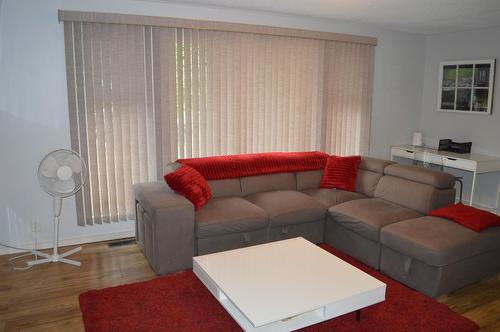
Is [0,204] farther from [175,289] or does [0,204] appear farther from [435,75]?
[435,75]

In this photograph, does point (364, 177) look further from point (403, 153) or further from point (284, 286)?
point (284, 286)

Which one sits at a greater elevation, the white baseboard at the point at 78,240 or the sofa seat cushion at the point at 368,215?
the sofa seat cushion at the point at 368,215

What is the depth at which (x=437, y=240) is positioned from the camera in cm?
299

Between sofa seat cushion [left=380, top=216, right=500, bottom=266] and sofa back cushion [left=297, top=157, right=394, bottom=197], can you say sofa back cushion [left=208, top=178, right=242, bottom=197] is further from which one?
sofa seat cushion [left=380, top=216, right=500, bottom=266]

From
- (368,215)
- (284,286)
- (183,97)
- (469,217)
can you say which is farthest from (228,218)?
(469,217)

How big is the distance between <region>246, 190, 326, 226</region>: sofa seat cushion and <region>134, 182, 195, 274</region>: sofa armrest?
771mm

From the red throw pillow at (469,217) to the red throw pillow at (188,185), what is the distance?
2.04 meters

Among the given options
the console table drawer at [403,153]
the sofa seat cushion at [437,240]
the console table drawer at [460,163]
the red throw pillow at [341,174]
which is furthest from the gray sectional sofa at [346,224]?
the console table drawer at [403,153]

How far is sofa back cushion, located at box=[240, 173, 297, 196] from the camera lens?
4.18m

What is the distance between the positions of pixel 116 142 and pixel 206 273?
6.28 feet

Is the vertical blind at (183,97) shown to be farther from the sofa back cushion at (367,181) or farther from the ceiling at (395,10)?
the sofa back cushion at (367,181)

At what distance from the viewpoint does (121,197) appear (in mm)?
4102

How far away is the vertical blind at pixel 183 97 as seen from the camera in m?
3.82

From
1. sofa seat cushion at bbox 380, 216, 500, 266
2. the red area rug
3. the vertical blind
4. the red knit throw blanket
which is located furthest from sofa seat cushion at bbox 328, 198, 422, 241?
the vertical blind
